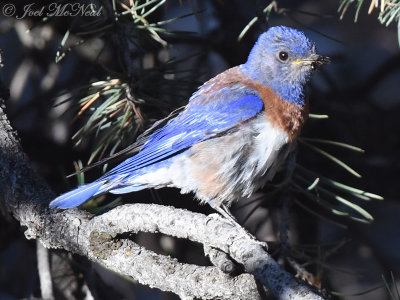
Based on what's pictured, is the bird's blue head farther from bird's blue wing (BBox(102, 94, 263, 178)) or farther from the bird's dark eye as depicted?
bird's blue wing (BBox(102, 94, 263, 178))

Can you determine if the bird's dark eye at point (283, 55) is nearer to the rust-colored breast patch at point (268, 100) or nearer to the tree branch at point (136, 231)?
the rust-colored breast patch at point (268, 100)

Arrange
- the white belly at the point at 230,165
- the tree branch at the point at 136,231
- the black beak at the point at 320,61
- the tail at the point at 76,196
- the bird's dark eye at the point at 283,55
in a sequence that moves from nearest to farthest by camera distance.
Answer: the tree branch at the point at 136,231, the tail at the point at 76,196, the white belly at the point at 230,165, the black beak at the point at 320,61, the bird's dark eye at the point at 283,55

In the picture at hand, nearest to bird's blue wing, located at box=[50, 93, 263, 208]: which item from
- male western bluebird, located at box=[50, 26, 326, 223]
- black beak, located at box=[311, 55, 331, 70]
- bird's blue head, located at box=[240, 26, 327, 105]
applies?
male western bluebird, located at box=[50, 26, 326, 223]

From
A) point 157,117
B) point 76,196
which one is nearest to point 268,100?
point 157,117

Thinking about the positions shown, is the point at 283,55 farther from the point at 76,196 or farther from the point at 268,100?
the point at 76,196

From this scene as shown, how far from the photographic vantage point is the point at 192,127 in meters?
3.25

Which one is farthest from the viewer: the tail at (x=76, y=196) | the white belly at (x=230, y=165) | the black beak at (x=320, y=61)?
the black beak at (x=320, y=61)

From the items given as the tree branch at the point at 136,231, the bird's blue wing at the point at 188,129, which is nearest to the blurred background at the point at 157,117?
the bird's blue wing at the point at 188,129

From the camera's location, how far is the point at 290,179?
3127 mm

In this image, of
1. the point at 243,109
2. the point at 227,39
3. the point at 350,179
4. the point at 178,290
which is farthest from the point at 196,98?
the point at 178,290

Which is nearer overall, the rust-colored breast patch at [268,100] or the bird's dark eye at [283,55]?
the rust-colored breast patch at [268,100]

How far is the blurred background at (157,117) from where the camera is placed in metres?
3.06

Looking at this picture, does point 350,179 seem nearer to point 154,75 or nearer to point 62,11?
point 154,75

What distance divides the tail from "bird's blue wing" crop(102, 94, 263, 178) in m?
0.26
